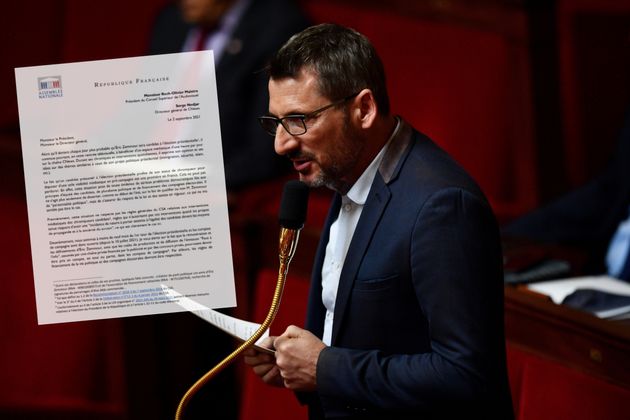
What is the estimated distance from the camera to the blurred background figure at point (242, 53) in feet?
6.92

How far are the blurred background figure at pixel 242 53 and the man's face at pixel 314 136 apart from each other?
99 centimetres

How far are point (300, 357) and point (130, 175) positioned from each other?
0.26m

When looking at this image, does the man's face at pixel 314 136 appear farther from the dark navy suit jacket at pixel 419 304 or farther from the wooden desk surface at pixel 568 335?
the wooden desk surface at pixel 568 335

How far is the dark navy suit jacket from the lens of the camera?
94 centimetres

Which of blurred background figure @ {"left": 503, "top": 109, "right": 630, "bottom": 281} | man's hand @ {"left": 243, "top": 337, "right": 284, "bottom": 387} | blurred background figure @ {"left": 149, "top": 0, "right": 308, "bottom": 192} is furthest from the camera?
blurred background figure @ {"left": 149, "top": 0, "right": 308, "bottom": 192}

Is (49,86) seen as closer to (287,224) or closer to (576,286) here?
(287,224)

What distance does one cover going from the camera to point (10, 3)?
2.32 meters

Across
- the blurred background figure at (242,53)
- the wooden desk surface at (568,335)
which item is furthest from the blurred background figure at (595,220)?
the blurred background figure at (242,53)

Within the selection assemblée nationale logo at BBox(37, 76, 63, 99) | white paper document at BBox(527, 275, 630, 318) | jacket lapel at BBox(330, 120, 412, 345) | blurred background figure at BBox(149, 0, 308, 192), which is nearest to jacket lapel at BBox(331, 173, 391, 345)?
jacket lapel at BBox(330, 120, 412, 345)

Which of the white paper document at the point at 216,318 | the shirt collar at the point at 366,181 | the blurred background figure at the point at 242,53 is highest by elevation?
the blurred background figure at the point at 242,53

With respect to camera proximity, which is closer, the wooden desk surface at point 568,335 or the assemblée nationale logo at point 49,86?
the assemblée nationale logo at point 49,86

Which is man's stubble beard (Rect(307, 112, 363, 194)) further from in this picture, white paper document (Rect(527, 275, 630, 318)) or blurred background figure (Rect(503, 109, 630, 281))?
blurred background figure (Rect(503, 109, 630, 281))

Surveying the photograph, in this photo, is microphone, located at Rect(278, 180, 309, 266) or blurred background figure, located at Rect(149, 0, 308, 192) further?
blurred background figure, located at Rect(149, 0, 308, 192)

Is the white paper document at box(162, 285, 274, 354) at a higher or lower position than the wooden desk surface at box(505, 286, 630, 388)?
higher
